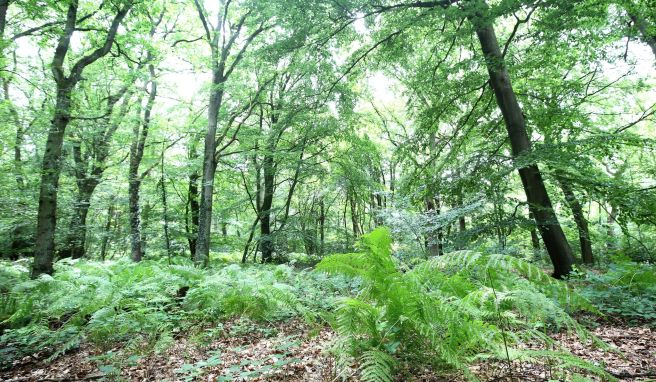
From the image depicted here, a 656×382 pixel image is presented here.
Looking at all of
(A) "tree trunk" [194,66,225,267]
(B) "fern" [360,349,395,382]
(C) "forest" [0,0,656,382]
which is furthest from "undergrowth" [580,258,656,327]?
(A) "tree trunk" [194,66,225,267]

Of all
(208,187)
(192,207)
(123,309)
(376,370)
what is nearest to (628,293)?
(376,370)

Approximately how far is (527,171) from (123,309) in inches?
285

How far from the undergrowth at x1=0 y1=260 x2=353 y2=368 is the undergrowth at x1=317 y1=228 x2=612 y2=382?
1.32 meters

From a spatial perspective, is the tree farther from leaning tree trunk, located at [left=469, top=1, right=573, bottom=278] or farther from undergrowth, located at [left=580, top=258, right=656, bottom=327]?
undergrowth, located at [left=580, top=258, right=656, bottom=327]

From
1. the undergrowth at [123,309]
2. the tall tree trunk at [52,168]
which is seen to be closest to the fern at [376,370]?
the undergrowth at [123,309]

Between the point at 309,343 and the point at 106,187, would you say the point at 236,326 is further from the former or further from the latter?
the point at 106,187

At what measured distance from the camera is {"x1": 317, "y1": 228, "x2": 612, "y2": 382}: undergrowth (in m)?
2.08

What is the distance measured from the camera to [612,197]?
4914mm

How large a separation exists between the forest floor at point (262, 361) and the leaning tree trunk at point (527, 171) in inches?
113

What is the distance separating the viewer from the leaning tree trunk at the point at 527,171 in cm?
618

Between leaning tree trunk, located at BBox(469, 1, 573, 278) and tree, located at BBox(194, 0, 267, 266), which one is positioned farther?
tree, located at BBox(194, 0, 267, 266)

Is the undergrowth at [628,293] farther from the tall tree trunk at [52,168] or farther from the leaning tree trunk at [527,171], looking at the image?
the tall tree trunk at [52,168]

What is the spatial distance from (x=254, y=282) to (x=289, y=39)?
454 cm

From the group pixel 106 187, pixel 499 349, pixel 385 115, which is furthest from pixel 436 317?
pixel 385 115
